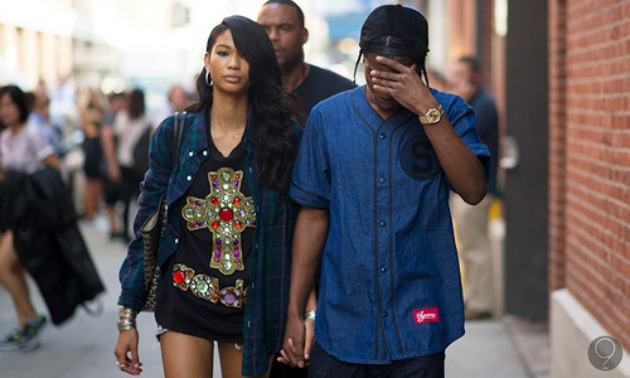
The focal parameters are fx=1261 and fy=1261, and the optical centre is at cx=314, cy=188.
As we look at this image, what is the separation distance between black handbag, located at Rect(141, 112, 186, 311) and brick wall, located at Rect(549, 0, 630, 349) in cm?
195

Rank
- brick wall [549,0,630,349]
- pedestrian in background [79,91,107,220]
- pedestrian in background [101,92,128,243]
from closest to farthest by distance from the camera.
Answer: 1. brick wall [549,0,630,349]
2. pedestrian in background [101,92,128,243]
3. pedestrian in background [79,91,107,220]

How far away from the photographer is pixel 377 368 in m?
3.97

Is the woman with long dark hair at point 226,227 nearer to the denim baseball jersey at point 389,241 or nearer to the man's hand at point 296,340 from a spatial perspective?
the man's hand at point 296,340

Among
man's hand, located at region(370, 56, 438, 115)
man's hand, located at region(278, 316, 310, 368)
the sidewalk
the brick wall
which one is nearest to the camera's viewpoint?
man's hand, located at region(370, 56, 438, 115)

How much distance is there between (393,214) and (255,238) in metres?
0.72

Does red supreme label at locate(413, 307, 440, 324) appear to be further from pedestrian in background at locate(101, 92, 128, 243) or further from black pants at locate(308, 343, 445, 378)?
pedestrian in background at locate(101, 92, 128, 243)

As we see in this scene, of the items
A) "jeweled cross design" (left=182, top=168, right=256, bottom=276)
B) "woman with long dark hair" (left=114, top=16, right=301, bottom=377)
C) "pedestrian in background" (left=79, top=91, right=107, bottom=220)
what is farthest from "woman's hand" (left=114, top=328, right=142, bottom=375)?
"pedestrian in background" (left=79, top=91, right=107, bottom=220)

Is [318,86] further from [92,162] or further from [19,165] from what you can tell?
[92,162]

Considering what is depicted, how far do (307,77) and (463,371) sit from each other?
131 inches

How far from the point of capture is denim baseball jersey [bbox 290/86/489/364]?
12.9 ft

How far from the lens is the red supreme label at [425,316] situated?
393 centimetres

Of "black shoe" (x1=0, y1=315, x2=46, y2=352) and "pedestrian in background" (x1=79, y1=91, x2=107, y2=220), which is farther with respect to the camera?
"pedestrian in background" (x1=79, y1=91, x2=107, y2=220)

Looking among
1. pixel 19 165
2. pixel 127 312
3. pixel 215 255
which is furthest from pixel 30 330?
pixel 215 255

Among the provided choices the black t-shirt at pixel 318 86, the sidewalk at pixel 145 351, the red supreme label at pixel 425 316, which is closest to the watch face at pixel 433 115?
the red supreme label at pixel 425 316
